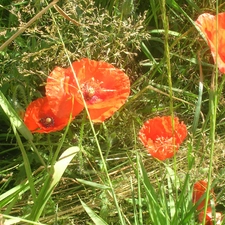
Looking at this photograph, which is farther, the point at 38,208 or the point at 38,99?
the point at 38,99

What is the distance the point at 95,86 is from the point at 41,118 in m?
0.18

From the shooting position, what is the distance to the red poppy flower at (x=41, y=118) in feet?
4.60

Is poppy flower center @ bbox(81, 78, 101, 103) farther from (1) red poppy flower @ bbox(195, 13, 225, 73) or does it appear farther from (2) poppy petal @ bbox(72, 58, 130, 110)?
(1) red poppy flower @ bbox(195, 13, 225, 73)

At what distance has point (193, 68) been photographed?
1699 millimetres

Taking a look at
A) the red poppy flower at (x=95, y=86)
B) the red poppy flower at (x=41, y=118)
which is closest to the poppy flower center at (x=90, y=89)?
the red poppy flower at (x=95, y=86)

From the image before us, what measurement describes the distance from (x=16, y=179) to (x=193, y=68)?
0.68m

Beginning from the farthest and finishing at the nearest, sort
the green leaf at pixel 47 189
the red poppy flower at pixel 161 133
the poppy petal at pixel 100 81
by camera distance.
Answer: the poppy petal at pixel 100 81 < the red poppy flower at pixel 161 133 < the green leaf at pixel 47 189

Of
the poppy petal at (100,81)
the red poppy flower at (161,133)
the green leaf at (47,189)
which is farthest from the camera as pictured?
the poppy petal at (100,81)

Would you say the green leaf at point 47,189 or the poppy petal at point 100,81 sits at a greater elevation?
the poppy petal at point 100,81

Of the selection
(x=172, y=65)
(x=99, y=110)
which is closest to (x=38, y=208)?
(x=99, y=110)

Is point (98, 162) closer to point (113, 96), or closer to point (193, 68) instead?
point (113, 96)

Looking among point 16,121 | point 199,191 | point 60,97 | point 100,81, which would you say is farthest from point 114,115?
point 16,121

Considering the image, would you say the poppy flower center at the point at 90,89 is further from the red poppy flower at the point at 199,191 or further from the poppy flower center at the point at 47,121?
the red poppy flower at the point at 199,191

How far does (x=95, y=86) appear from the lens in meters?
1.46
